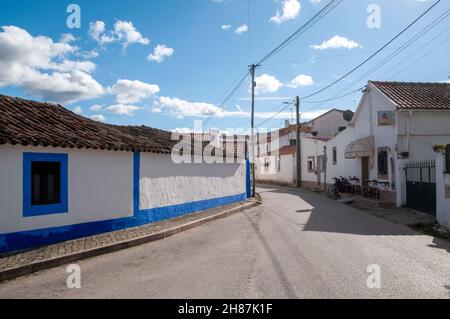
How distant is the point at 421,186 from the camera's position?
46.7 ft

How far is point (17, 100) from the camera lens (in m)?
11.0

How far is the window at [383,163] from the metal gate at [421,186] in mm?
1826

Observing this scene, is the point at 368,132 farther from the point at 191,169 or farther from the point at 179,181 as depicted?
the point at 179,181

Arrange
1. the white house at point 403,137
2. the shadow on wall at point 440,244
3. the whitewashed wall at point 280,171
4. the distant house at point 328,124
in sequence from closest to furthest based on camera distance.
Answer: the shadow on wall at point 440,244
the white house at point 403,137
the whitewashed wall at point 280,171
the distant house at point 328,124

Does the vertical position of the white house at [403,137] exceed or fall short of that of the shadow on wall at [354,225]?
it exceeds it

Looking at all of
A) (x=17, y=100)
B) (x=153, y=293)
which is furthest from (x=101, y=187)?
(x=153, y=293)

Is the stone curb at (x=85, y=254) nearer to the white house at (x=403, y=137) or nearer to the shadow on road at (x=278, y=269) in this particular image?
the shadow on road at (x=278, y=269)

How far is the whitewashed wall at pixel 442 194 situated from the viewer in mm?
10922

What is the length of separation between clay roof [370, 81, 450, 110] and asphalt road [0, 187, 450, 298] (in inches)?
304

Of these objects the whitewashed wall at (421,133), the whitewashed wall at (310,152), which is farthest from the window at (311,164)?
the whitewashed wall at (421,133)

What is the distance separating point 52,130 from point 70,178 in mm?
1323

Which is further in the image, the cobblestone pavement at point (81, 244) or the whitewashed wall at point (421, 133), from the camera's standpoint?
the whitewashed wall at point (421, 133)

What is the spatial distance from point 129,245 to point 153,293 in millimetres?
3583
